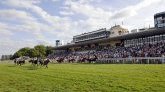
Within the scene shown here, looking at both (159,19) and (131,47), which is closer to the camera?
(131,47)

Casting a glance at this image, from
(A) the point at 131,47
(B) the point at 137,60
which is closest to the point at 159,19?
(A) the point at 131,47

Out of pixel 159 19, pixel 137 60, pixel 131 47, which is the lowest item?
pixel 137 60

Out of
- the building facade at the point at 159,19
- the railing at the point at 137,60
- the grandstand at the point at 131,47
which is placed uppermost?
the building facade at the point at 159,19

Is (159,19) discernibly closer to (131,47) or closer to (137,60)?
(131,47)

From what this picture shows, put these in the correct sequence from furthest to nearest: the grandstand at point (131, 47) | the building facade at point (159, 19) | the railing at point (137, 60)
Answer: the building facade at point (159, 19), the grandstand at point (131, 47), the railing at point (137, 60)

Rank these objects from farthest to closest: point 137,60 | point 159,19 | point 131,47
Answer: point 159,19, point 131,47, point 137,60

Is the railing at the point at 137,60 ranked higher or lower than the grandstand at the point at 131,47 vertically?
lower

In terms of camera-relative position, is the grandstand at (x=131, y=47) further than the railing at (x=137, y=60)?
Yes

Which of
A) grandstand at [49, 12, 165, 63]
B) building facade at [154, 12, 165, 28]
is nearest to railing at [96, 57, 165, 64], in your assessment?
grandstand at [49, 12, 165, 63]

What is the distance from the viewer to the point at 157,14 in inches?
2151

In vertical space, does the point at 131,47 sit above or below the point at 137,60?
above

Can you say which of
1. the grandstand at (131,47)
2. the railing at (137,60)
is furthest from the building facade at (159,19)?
the railing at (137,60)

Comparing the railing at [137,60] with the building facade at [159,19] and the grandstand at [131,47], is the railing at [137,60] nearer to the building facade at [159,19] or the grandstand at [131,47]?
the grandstand at [131,47]

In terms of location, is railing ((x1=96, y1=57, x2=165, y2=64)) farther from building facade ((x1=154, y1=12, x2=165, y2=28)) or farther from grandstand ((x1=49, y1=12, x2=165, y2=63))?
building facade ((x1=154, y1=12, x2=165, y2=28))
